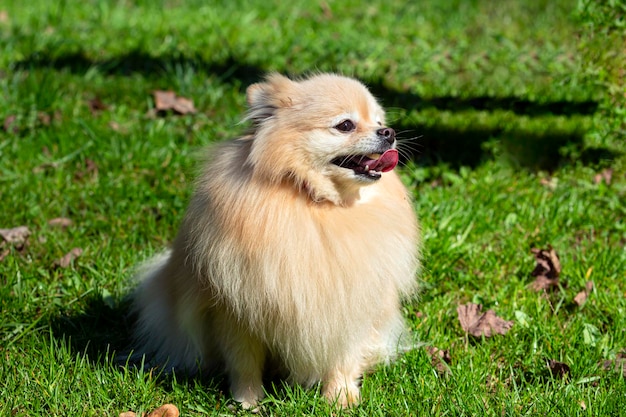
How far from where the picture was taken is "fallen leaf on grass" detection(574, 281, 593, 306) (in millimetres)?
3723

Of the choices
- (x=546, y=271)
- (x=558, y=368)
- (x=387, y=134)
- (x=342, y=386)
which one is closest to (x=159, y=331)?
(x=342, y=386)

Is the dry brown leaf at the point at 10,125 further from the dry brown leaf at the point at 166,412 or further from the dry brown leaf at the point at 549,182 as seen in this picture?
the dry brown leaf at the point at 549,182

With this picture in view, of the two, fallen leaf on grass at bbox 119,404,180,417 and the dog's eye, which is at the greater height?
the dog's eye

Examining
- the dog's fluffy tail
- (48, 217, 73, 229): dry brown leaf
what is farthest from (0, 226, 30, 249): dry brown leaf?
the dog's fluffy tail

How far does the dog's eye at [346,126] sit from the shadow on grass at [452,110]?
74.6 inches

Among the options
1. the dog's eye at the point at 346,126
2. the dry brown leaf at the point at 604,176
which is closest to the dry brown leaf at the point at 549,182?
the dry brown leaf at the point at 604,176

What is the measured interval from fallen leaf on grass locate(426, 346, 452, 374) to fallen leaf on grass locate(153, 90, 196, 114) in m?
2.64

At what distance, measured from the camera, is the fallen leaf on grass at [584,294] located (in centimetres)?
372

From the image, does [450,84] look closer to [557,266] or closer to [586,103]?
[586,103]

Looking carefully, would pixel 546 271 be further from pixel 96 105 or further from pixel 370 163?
pixel 96 105

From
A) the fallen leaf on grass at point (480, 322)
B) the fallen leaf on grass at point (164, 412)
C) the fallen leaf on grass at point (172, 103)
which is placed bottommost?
the fallen leaf on grass at point (164, 412)

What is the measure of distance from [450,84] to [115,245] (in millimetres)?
2973

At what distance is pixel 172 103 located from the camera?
5.39 metres

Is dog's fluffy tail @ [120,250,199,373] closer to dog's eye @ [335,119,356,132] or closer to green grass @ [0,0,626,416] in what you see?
green grass @ [0,0,626,416]
